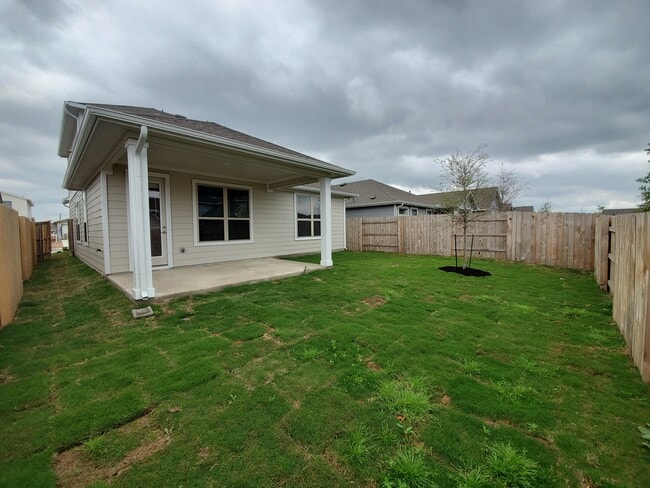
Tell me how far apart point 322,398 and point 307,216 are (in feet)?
29.9

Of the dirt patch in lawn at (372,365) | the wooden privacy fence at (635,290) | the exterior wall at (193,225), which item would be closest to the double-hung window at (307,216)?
the exterior wall at (193,225)

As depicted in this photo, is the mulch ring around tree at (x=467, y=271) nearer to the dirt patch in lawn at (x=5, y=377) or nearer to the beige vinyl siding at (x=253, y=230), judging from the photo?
the beige vinyl siding at (x=253, y=230)

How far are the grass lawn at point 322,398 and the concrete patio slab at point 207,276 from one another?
2.76ft

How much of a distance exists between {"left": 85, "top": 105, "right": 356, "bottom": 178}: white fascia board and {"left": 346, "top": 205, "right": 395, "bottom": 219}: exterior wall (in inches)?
433

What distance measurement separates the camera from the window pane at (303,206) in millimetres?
10562

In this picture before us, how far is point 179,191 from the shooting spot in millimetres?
7371

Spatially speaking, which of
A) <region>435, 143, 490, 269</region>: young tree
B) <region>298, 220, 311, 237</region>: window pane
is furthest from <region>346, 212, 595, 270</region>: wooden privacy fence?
<region>298, 220, 311, 237</region>: window pane

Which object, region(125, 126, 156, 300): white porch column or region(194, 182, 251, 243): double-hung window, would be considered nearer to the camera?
region(125, 126, 156, 300): white porch column

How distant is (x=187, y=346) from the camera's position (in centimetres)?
306

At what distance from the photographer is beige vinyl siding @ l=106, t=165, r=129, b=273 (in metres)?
6.57

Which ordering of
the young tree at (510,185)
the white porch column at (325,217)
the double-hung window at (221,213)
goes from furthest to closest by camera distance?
the young tree at (510,185) < the double-hung window at (221,213) < the white porch column at (325,217)

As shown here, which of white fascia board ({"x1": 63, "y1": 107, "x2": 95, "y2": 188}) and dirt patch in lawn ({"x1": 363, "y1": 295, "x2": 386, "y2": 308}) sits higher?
white fascia board ({"x1": 63, "y1": 107, "x2": 95, "y2": 188})

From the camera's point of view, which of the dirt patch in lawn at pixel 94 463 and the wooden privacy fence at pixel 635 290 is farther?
the wooden privacy fence at pixel 635 290

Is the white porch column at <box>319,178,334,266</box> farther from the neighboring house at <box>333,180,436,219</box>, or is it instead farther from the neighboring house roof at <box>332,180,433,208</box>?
the neighboring house at <box>333,180,436,219</box>
